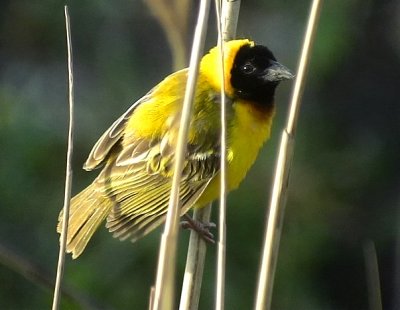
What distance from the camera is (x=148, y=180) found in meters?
3.48

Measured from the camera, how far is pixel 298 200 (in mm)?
5238

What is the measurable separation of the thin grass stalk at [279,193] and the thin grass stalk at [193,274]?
40cm

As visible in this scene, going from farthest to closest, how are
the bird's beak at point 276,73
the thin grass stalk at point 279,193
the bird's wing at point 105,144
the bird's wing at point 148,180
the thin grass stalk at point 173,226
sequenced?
1. the bird's wing at point 105,144
2. the bird's beak at point 276,73
3. the bird's wing at point 148,180
4. the thin grass stalk at point 279,193
5. the thin grass stalk at point 173,226

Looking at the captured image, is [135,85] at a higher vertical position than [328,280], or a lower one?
higher

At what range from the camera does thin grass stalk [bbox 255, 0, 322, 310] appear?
6.79 ft

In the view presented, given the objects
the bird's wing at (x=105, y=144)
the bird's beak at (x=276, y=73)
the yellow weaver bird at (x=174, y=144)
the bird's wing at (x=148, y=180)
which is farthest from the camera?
the bird's wing at (x=105, y=144)

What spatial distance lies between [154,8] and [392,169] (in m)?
3.19

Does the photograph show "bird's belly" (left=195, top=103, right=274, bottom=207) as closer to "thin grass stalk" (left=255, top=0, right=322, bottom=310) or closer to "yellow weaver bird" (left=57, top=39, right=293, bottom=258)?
"yellow weaver bird" (left=57, top=39, right=293, bottom=258)

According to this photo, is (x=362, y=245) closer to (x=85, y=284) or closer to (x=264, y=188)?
(x=264, y=188)

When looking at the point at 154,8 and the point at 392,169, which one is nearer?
the point at 154,8

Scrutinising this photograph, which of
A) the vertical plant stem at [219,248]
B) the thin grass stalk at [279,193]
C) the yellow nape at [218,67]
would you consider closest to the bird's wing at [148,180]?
the vertical plant stem at [219,248]

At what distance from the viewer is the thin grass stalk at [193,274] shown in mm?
2493

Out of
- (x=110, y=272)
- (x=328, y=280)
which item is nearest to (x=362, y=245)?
(x=328, y=280)

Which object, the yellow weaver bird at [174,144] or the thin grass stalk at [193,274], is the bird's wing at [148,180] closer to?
the yellow weaver bird at [174,144]
